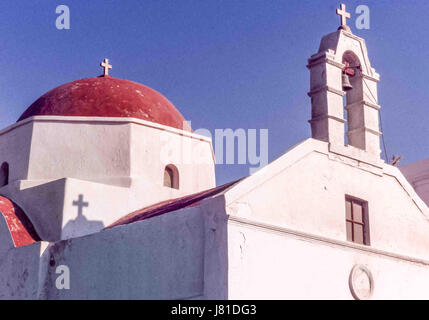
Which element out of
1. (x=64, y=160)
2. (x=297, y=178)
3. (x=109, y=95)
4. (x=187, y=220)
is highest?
(x=109, y=95)

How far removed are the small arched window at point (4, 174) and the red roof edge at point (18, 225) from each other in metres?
1.06

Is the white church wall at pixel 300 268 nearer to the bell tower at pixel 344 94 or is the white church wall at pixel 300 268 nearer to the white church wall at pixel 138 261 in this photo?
the white church wall at pixel 138 261

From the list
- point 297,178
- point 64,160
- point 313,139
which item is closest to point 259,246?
point 297,178

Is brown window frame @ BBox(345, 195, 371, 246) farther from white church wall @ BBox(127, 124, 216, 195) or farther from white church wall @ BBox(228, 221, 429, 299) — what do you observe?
white church wall @ BBox(127, 124, 216, 195)

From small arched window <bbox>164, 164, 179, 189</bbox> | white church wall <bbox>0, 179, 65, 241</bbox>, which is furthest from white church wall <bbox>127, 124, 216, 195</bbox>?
white church wall <bbox>0, 179, 65, 241</bbox>

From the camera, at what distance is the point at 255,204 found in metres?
8.99

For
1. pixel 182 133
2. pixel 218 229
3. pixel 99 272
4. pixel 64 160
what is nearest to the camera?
pixel 218 229

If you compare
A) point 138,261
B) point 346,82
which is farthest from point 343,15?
point 138,261

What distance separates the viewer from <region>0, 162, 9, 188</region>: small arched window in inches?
543

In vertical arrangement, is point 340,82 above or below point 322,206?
above

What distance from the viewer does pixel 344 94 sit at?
10.4 m

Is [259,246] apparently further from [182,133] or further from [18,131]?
[18,131]

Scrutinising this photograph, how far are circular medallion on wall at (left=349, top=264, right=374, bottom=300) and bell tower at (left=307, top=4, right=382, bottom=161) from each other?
5.37ft

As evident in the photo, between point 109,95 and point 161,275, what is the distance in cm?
550
